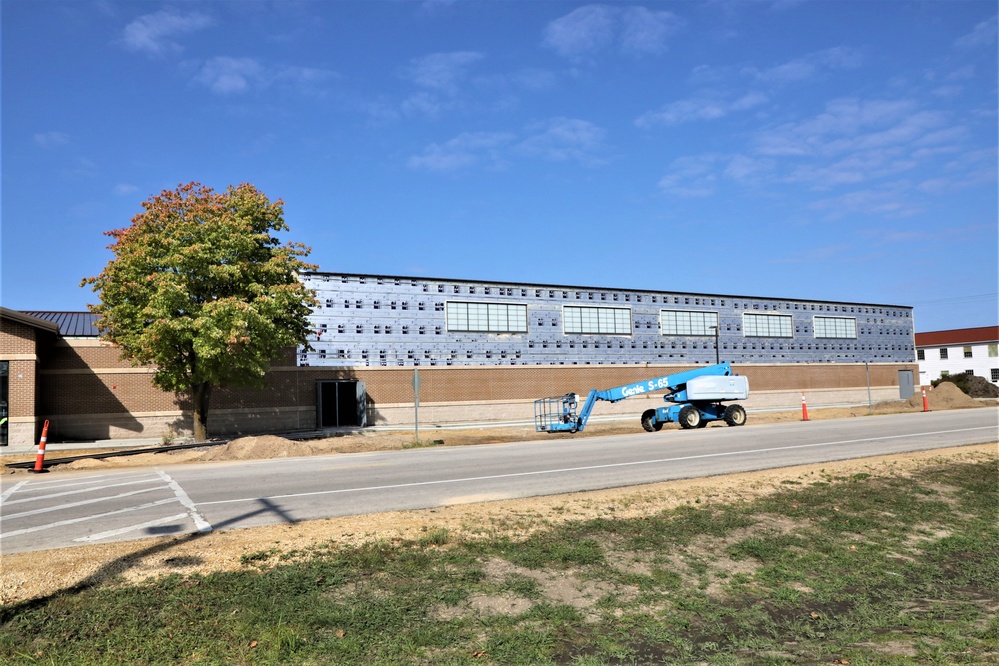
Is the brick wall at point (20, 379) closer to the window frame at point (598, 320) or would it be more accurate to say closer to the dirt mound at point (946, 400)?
→ the window frame at point (598, 320)

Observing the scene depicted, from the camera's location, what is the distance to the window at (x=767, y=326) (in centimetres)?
5766

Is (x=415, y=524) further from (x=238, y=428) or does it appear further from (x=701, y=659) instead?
(x=238, y=428)

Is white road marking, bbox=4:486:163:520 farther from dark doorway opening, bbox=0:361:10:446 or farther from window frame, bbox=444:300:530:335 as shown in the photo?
window frame, bbox=444:300:530:335

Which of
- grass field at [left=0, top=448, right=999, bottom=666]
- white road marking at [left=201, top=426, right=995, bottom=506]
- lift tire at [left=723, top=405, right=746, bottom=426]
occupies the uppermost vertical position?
lift tire at [left=723, top=405, right=746, bottom=426]

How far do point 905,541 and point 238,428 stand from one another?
31733 millimetres

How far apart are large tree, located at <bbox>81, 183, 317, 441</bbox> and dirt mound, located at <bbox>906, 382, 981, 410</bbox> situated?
40987mm

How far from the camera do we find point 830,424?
29172 millimetres

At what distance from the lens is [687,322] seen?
54.6 meters

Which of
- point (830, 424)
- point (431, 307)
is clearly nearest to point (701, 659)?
point (830, 424)

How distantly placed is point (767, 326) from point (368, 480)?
51052mm

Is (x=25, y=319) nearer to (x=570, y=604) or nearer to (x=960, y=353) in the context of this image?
(x=570, y=604)

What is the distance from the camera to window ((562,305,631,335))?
49312 mm

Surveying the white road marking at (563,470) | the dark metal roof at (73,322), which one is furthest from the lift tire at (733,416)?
the dark metal roof at (73,322)

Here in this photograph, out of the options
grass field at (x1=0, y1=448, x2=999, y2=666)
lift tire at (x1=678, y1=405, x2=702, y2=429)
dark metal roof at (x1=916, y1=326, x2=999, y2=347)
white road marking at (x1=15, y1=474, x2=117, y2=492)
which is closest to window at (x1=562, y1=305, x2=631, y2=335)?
lift tire at (x1=678, y1=405, x2=702, y2=429)
